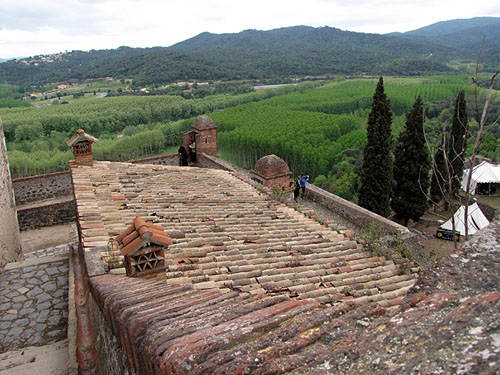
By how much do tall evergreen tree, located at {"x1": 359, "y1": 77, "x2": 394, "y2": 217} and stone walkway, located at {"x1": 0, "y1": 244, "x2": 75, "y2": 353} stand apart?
49.9 ft

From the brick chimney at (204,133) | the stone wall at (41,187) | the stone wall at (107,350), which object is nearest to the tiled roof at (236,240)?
the stone wall at (107,350)

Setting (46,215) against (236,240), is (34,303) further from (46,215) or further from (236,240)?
(46,215)

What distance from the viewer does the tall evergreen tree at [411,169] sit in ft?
66.6

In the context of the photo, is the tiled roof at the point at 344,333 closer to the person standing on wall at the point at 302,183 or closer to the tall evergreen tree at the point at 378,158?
the person standing on wall at the point at 302,183

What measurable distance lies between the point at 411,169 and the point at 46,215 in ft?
61.3

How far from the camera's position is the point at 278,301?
8.61ft

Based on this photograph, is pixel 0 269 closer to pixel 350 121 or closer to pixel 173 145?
pixel 173 145

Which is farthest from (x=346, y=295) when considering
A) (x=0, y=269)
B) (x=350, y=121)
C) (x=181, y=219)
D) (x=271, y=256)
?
(x=350, y=121)

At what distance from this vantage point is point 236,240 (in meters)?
5.67

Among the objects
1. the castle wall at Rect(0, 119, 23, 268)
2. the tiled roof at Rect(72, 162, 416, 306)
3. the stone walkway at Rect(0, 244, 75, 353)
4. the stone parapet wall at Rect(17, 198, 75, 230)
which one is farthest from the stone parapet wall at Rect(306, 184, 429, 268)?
the stone parapet wall at Rect(17, 198, 75, 230)

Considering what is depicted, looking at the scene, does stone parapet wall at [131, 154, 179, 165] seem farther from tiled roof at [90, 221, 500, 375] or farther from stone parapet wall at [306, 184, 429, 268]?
tiled roof at [90, 221, 500, 375]

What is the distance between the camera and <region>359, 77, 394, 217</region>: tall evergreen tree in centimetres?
1795

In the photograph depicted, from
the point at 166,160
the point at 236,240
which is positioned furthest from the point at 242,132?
the point at 236,240

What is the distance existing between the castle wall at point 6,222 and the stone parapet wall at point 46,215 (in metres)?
9.03
